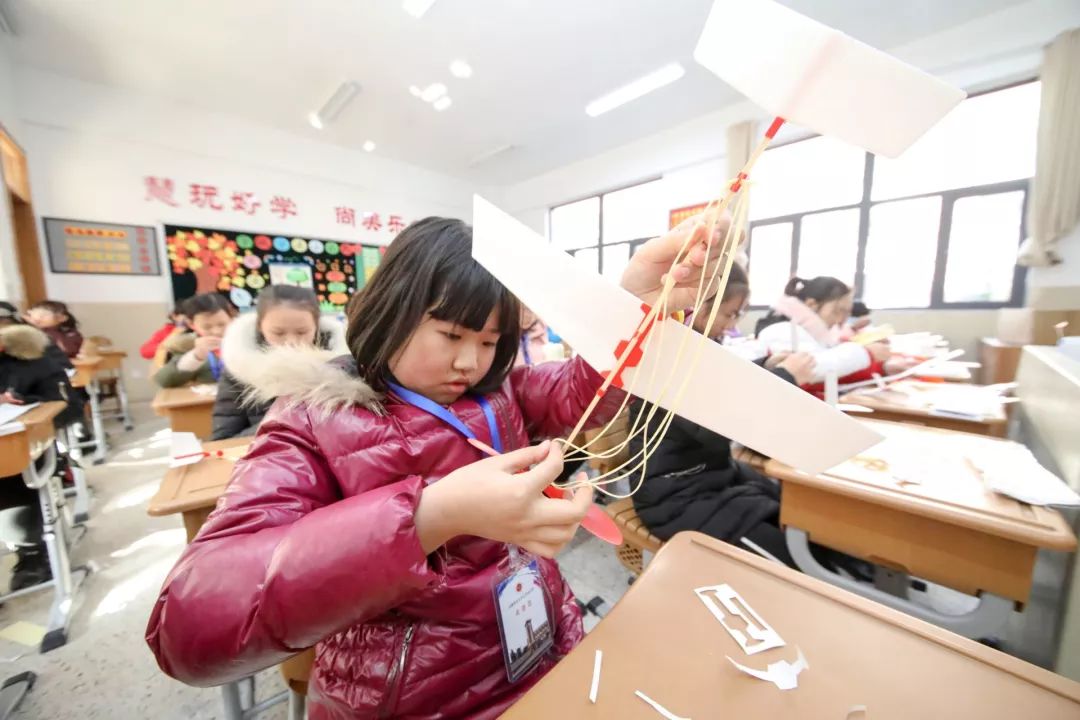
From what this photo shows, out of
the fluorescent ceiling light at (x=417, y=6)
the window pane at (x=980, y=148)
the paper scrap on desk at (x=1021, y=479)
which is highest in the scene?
the fluorescent ceiling light at (x=417, y=6)

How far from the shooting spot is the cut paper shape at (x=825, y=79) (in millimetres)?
326

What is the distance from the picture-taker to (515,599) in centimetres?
64

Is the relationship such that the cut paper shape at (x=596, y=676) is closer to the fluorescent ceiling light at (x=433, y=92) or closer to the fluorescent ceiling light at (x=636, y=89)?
the fluorescent ceiling light at (x=636, y=89)

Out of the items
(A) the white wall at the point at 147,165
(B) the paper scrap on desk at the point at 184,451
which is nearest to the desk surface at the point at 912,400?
(B) the paper scrap on desk at the point at 184,451

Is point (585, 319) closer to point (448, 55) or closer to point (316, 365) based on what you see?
point (316, 365)

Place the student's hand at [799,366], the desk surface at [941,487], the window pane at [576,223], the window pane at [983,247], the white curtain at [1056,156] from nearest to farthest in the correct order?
the desk surface at [941,487]
the student's hand at [799,366]
the white curtain at [1056,156]
the window pane at [983,247]
the window pane at [576,223]

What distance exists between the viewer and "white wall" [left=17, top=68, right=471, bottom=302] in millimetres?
3934

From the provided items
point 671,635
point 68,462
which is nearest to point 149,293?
point 68,462

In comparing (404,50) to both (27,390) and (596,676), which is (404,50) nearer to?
(27,390)

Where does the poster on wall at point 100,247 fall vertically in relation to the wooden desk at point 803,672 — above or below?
above

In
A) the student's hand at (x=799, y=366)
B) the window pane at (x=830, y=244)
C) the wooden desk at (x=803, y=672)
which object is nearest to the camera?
the wooden desk at (x=803, y=672)

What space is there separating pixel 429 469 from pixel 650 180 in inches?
235

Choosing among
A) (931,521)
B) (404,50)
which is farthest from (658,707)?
(404,50)

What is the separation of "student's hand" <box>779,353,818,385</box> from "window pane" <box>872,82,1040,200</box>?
11.8ft
